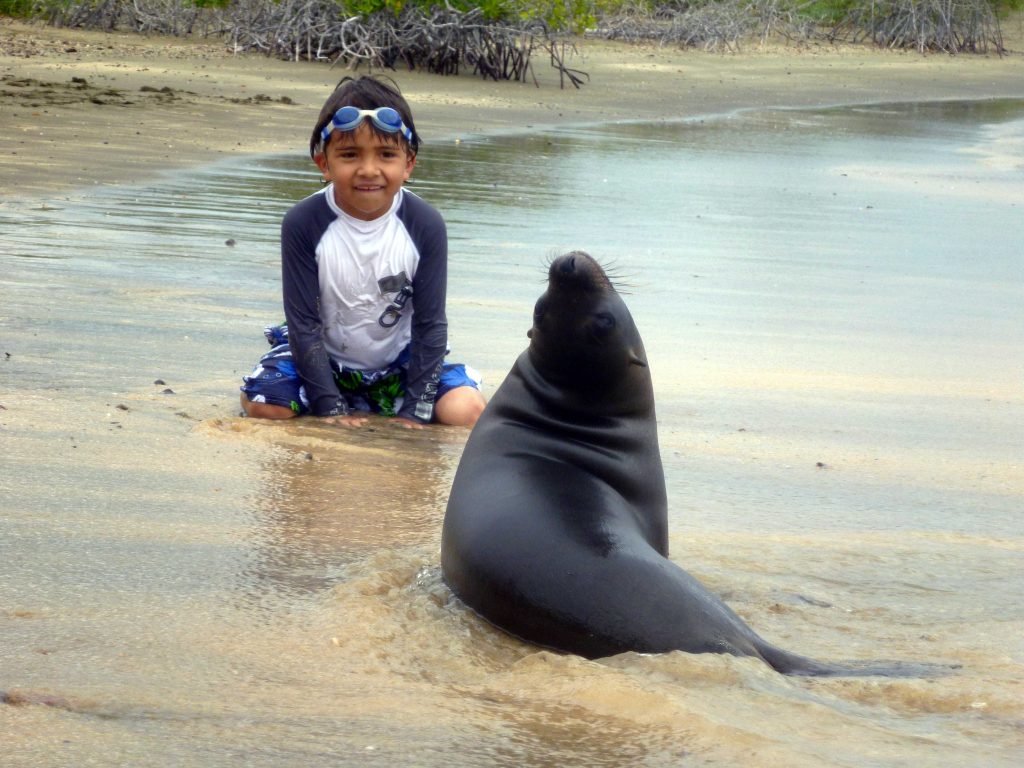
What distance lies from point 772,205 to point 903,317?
3.96 metres

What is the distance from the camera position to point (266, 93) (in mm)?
16188

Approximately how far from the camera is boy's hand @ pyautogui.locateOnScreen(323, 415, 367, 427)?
4770 millimetres

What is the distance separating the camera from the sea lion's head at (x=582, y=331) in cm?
321

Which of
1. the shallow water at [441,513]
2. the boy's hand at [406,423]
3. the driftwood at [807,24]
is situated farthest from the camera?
the driftwood at [807,24]

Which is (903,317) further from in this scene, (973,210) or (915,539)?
(973,210)

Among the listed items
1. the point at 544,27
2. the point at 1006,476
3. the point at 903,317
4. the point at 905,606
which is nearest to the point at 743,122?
the point at 544,27

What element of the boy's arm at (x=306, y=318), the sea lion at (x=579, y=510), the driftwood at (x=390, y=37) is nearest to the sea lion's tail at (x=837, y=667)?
the sea lion at (x=579, y=510)

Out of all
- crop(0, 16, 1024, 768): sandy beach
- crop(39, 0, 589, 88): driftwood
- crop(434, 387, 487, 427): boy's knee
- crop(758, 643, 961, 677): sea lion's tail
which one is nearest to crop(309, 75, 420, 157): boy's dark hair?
crop(434, 387, 487, 427): boy's knee

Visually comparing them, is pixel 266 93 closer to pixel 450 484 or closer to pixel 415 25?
pixel 415 25

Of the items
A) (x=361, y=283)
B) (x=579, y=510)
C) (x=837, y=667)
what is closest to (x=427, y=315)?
(x=361, y=283)

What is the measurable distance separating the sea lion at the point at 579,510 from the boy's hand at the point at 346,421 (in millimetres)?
1449

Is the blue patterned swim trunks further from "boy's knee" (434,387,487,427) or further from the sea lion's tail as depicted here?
the sea lion's tail

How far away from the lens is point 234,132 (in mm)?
12938

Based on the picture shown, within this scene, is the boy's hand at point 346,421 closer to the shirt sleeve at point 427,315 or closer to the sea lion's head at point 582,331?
the shirt sleeve at point 427,315
